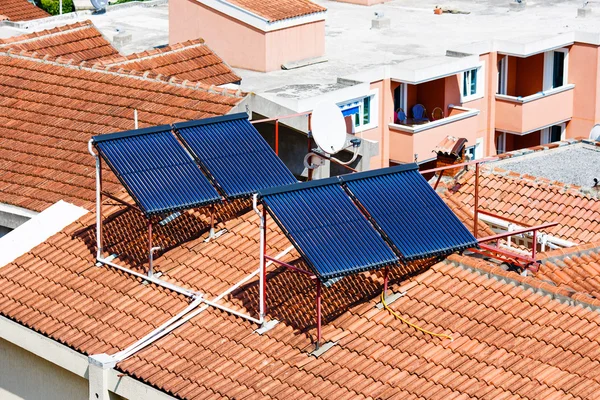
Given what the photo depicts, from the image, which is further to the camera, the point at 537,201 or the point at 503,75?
the point at 503,75

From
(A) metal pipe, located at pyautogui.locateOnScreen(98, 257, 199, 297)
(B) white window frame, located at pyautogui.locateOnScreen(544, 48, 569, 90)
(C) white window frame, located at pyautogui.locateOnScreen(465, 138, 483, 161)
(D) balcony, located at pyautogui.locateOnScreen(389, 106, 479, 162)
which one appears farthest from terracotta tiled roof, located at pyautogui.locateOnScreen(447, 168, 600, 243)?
(B) white window frame, located at pyautogui.locateOnScreen(544, 48, 569, 90)

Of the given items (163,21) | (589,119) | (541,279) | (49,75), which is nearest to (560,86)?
(589,119)

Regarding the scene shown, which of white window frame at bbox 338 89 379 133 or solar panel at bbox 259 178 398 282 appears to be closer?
solar panel at bbox 259 178 398 282

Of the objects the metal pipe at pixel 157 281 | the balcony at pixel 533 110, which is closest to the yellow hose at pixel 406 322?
the metal pipe at pixel 157 281

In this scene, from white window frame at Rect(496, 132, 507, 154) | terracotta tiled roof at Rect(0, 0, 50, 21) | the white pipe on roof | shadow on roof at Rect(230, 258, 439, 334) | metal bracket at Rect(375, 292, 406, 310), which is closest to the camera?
metal bracket at Rect(375, 292, 406, 310)

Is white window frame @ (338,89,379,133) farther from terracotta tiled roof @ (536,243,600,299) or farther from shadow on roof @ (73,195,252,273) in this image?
terracotta tiled roof @ (536,243,600,299)

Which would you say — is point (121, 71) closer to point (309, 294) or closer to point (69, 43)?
point (69, 43)

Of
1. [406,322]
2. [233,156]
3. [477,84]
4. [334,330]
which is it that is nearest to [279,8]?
[477,84]
